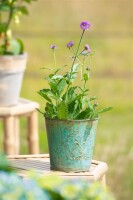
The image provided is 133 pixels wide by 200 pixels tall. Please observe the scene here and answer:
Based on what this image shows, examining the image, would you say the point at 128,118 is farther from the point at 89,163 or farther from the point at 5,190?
the point at 5,190

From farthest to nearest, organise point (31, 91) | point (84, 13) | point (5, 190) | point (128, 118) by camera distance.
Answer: point (84, 13), point (31, 91), point (128, 118), point (5, 190)

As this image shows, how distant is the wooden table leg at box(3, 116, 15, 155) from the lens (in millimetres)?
3670

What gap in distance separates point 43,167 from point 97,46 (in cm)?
570

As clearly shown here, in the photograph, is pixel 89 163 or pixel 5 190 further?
pixel 89 163

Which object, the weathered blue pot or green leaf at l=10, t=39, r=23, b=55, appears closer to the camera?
the weathered blue pot

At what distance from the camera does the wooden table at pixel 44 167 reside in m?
2.40

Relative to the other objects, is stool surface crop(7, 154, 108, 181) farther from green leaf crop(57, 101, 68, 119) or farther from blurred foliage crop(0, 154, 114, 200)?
blurred foliage crop(0, 154, 114, 200)

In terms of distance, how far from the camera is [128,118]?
6344 mm

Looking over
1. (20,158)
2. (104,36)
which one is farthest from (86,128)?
(104,36)

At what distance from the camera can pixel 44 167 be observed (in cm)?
252

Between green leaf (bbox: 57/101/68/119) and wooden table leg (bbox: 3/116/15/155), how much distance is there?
4.19 feet

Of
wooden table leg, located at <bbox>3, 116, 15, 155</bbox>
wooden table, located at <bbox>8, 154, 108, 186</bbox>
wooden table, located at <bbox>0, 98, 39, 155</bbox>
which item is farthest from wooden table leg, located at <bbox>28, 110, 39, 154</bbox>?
wooden table, located at <bbox>8, 154, 108, 186</bbox>

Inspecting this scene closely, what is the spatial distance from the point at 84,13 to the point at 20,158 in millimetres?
5915

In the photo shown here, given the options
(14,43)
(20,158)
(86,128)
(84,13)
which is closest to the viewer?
(86,128)
